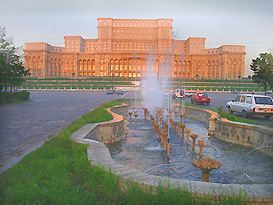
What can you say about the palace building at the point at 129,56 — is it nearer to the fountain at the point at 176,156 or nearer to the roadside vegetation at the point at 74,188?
the fountain at the point at 176,156

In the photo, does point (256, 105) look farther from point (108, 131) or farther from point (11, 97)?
point (11, 97)

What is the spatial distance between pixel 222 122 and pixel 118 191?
293 inches

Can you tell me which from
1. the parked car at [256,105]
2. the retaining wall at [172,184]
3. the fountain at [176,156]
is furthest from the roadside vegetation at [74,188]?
the parked car at [256,105]

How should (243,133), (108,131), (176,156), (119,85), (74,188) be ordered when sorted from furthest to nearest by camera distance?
1. (119,85)
2. (108,131)
3. (243,133)
4. (176,156)
5. (74,188)

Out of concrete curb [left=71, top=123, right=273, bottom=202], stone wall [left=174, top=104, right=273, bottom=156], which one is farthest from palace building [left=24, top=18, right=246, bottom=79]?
concrete curb [left=71, top=123, right=273, bottom=202]

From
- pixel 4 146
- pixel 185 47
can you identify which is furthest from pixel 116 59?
pixel 4 146

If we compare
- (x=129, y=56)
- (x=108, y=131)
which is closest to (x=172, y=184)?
(x=108, y=131)

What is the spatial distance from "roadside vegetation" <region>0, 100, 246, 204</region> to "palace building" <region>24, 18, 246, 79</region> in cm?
11482

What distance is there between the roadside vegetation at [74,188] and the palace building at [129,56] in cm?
11482

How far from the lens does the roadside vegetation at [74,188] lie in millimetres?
3340

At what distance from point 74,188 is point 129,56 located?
117m

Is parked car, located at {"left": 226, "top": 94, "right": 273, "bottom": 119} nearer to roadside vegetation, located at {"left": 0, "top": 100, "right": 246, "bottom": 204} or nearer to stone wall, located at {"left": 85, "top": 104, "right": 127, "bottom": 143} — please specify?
stone wall, located at {"left": 85, "top": 104, "right": 127, "bottom": 143}

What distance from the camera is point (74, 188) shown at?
3.92 metres

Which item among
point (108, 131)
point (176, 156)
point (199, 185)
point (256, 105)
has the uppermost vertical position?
point (256, 105)
